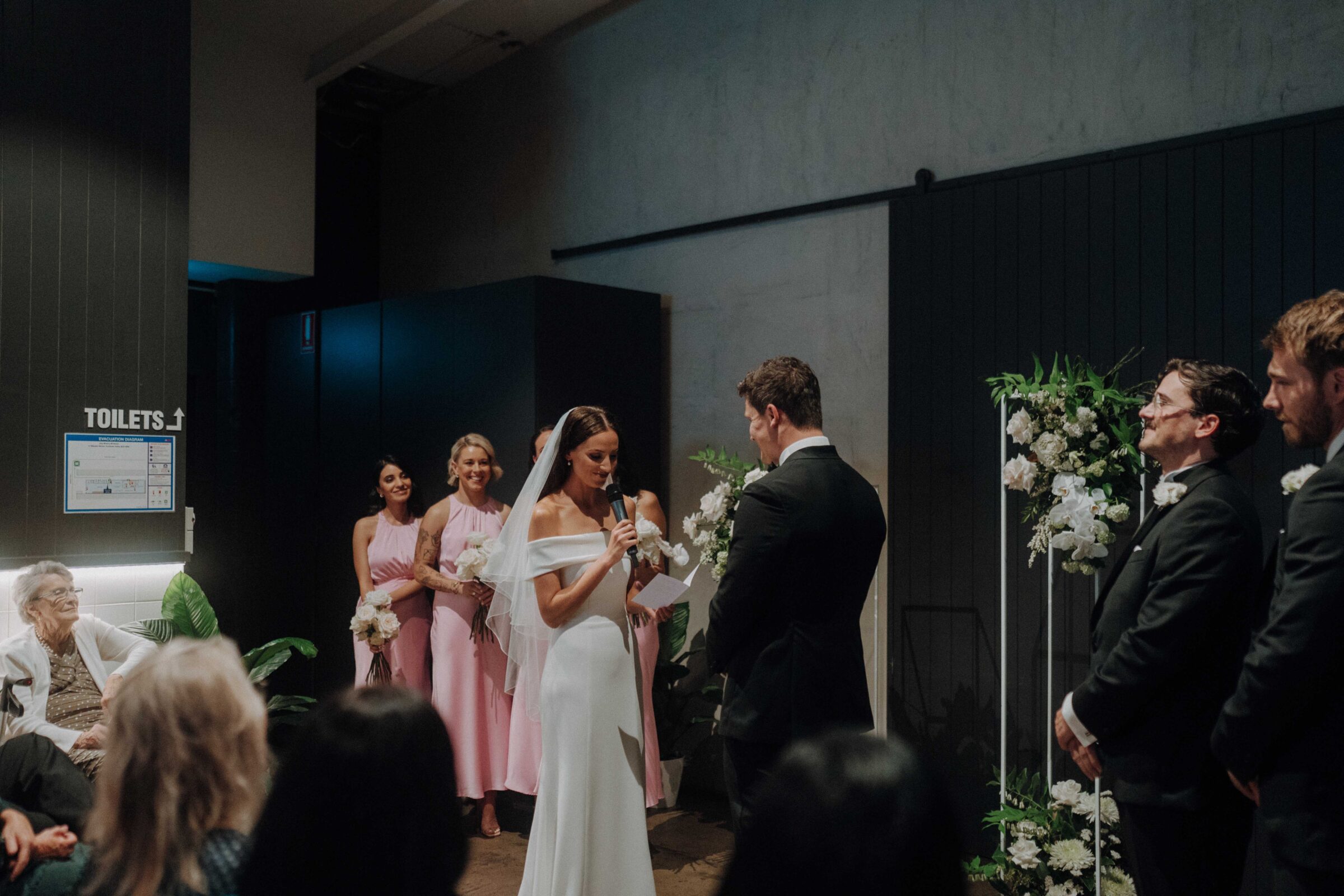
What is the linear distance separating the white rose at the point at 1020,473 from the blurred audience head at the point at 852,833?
8.19ft

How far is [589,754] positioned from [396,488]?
98.2 inches

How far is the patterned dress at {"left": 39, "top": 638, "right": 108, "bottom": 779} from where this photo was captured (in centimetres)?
345

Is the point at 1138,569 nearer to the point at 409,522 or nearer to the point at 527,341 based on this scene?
the point at 527,341

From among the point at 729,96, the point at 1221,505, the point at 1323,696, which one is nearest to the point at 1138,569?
the point at 1221,505

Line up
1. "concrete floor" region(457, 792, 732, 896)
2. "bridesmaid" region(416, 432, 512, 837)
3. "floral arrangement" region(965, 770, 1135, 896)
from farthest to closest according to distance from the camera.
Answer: "bridesmaid" region(416, 432, 512, 837)
"concrete floor" region(457, 792, 732, 896)
"floral arrangement" region(965, 770, 1135, 896)

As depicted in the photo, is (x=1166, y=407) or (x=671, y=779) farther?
(x=671, y=779)

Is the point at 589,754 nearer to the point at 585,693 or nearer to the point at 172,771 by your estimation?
the point at 585,693

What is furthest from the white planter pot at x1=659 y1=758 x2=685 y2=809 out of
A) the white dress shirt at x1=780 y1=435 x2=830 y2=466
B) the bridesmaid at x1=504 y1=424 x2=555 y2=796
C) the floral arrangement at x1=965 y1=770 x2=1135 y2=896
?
the white dress shirt at x1=780 y1=435 x2=830 y2=466

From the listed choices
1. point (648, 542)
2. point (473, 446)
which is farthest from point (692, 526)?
point (473, 446)

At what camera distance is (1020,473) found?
323cm

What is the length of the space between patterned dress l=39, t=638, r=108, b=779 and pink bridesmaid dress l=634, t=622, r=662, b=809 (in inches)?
73.8

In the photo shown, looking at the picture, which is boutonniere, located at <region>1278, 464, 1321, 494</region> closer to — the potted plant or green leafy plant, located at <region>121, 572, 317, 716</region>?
the potted plant

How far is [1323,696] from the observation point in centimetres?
183

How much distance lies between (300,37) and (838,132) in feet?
10.3
